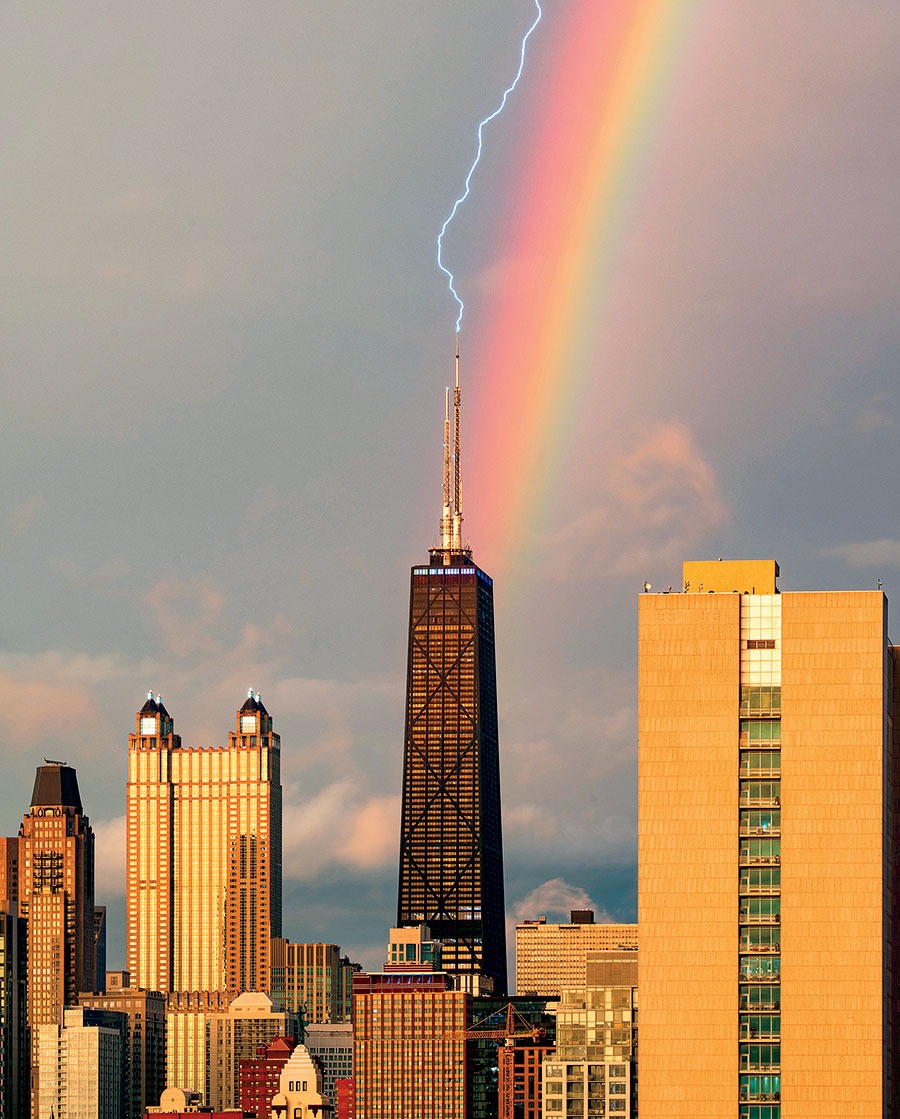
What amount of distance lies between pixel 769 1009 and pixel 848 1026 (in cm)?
398

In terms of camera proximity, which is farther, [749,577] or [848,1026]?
[749,577]

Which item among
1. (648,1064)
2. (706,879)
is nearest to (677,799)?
(706,879)

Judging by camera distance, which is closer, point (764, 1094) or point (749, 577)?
point (764, 1094)

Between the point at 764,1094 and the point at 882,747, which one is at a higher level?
the point at 882,747

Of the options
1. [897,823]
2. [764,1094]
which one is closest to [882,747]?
→ [897,823]

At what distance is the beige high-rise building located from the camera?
446 feet

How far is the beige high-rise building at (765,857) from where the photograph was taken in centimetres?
13588

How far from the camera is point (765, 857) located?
138 metres

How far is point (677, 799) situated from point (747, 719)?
5418 millimetres

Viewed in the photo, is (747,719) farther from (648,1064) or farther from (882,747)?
(648,1064)

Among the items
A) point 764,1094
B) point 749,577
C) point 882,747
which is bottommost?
point 764,1094

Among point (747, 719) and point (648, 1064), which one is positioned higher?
point (747, 719)

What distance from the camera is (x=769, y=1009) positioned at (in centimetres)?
13650

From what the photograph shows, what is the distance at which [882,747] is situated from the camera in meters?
138
